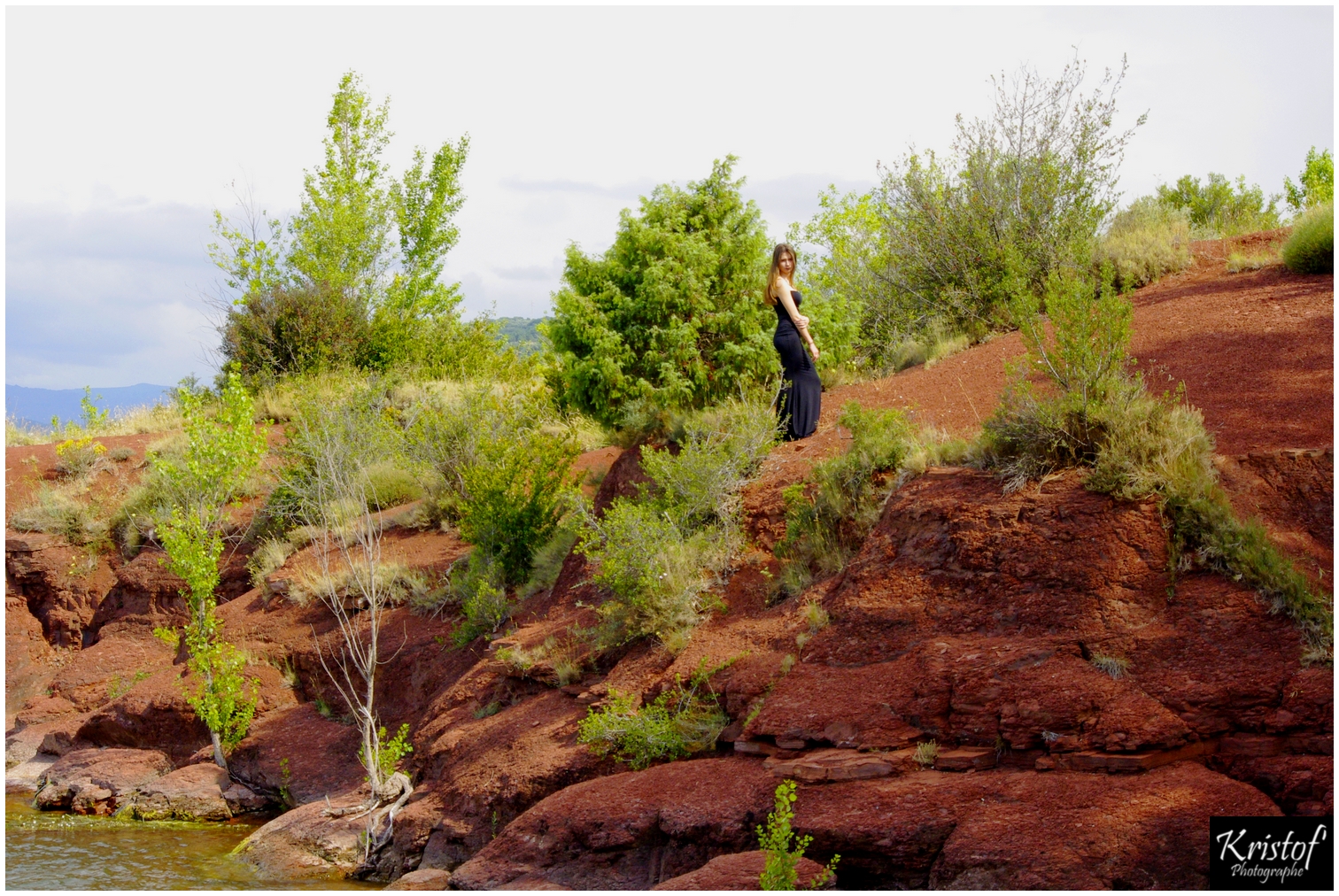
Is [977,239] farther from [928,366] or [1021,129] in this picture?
[928,366]

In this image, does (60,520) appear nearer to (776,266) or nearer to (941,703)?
(776,266)

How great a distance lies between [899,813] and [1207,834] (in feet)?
4.98

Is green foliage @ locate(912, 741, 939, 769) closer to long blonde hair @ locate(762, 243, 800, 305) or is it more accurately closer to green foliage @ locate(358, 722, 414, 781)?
green foliage @ locate(358, 722, 414, 781)

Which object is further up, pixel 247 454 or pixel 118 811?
pixel 247 454

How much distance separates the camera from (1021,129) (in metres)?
15.3

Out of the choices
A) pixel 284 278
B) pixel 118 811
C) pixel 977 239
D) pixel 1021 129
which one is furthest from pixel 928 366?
pixel 284 278

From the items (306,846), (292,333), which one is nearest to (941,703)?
(306,846)

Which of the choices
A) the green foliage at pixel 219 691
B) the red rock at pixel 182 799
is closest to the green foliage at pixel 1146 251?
the green foliage at pixel 219 691

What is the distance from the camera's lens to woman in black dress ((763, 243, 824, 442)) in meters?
10.4

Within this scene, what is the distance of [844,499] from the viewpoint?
9102 mm

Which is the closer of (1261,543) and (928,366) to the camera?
(1261,543)

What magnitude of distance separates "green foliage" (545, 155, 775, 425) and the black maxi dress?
133 cm

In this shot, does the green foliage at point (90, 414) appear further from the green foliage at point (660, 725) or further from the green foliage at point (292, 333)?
the green foliage at point (660, 725)

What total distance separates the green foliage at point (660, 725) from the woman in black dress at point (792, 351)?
11.6 feet
